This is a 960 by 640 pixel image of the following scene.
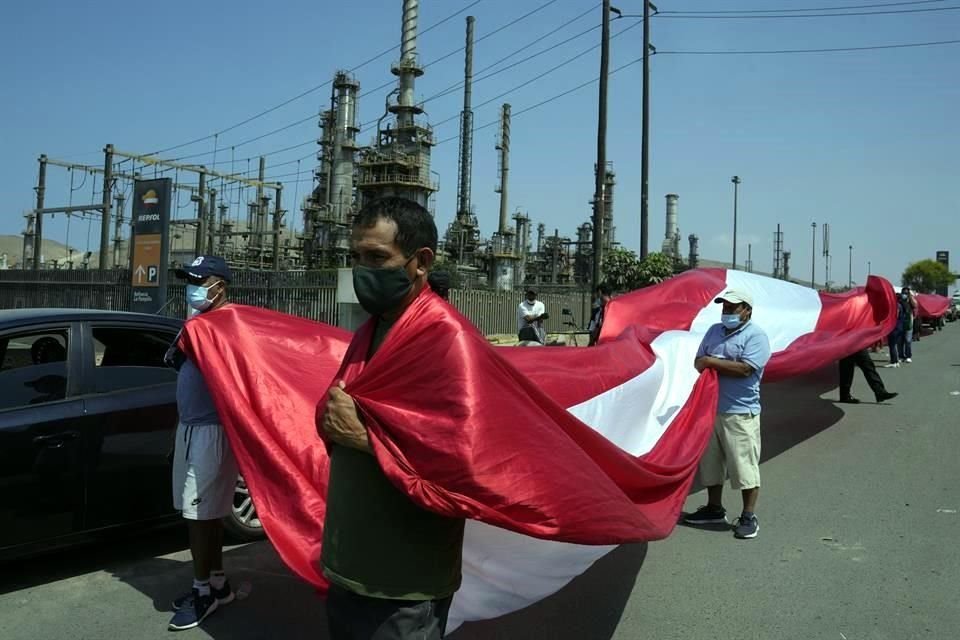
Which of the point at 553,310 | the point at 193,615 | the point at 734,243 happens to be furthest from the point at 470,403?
the point at 734,243

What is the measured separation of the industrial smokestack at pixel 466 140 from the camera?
54.7 m

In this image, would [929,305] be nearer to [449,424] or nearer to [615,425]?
[615,425]

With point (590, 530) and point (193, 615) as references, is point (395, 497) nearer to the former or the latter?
point (590, 530)

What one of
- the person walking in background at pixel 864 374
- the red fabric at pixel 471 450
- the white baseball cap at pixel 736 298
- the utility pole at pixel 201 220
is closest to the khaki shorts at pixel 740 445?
the white baseball cap at pixel 736 298

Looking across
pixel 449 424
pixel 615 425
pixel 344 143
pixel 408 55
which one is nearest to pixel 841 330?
pixel 615 425

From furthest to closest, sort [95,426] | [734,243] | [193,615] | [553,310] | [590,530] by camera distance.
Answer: [734,243] → [553,310] → [95,426] → [193,615] → [590,530]

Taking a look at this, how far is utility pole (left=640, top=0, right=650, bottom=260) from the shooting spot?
70.8 feet

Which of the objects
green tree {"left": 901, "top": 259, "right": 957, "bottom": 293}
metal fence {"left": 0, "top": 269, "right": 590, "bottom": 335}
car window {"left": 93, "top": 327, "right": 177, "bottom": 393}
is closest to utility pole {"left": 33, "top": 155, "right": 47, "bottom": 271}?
metal fence {"left": 0, "top": 269, "right": 590, "bottom": 335}

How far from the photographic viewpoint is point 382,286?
220cm

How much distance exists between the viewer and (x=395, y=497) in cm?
216

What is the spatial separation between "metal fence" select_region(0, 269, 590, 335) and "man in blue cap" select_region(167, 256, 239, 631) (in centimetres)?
1570

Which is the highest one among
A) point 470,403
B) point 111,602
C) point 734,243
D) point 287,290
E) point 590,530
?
point 734,243

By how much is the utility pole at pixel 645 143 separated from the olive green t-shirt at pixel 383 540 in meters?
20.2

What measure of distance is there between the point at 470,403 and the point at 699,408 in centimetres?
364
